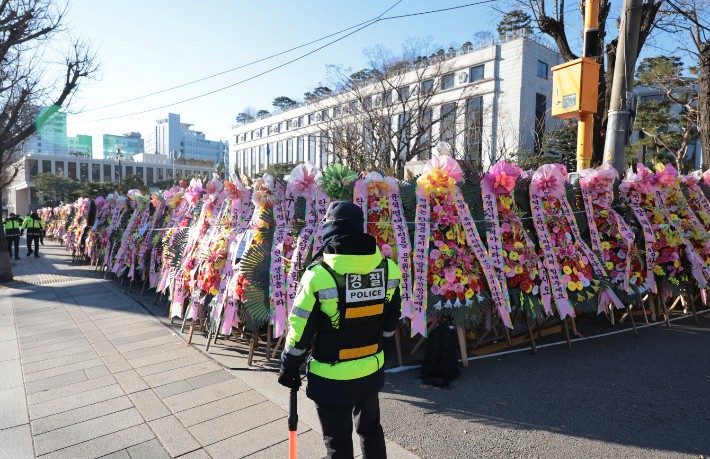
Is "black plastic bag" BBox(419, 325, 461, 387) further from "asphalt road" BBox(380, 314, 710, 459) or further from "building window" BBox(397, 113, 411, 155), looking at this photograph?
"building window" BBox(397, 113, 411, 155)

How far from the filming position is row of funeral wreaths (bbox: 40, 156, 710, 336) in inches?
177

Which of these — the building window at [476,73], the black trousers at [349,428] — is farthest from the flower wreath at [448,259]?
the building window at [476,73]

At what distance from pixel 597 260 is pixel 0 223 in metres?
13.0

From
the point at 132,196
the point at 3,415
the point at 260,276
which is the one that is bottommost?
the point at 3,415

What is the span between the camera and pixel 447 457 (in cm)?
296

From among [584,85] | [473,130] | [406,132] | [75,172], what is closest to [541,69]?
[473,130]

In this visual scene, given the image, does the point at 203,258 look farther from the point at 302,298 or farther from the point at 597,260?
the point at 597,260

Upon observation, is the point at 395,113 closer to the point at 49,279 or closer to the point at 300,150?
the point at 49,279

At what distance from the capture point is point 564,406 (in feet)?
11.9

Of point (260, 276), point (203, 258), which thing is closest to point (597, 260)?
point (260, 276)

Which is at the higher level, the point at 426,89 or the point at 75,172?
the point at 426,89

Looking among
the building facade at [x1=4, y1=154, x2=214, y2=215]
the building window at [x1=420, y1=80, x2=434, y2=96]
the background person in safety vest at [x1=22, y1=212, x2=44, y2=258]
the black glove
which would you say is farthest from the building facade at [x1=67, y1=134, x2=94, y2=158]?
the black glove

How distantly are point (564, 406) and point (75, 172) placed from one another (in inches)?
3920

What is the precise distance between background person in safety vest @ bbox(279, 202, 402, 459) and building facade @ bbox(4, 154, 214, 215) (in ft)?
234
